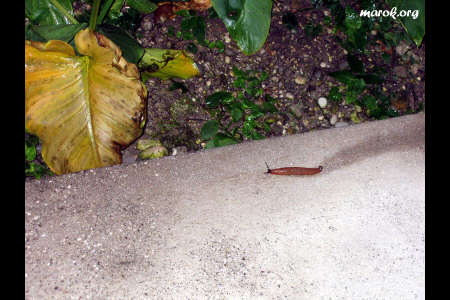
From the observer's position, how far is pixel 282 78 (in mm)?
2146

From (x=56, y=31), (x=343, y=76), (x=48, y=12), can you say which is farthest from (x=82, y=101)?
(x=343, y=76)

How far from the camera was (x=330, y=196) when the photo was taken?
1942 mm

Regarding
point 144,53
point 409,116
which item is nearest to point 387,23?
point 409,116

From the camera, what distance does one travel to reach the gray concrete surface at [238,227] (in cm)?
170

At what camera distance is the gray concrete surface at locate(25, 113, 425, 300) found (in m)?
1.70

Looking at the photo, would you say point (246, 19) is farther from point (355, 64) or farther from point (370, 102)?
point (370, 102)

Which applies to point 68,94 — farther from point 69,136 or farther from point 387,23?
point 387,23

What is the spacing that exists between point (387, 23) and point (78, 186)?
2.15 m

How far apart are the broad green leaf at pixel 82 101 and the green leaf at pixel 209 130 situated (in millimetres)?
453

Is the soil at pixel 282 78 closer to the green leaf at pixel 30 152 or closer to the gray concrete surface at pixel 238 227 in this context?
Result: the gray concrete surface at pixel 238 227

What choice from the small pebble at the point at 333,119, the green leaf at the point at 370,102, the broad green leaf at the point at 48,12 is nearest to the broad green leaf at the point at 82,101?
the broad green leaf at the point at 48,12

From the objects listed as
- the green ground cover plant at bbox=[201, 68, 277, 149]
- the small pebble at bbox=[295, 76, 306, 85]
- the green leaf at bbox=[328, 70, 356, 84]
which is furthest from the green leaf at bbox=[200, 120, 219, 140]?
the green leaf at bbox=[328, 70, 356, 84]

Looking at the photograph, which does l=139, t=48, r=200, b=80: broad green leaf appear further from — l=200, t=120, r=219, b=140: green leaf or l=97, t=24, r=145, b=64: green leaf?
l=200, t=120, r=219, b=140: green leaf

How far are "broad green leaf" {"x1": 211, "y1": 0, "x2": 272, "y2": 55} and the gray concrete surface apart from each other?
577 mm
